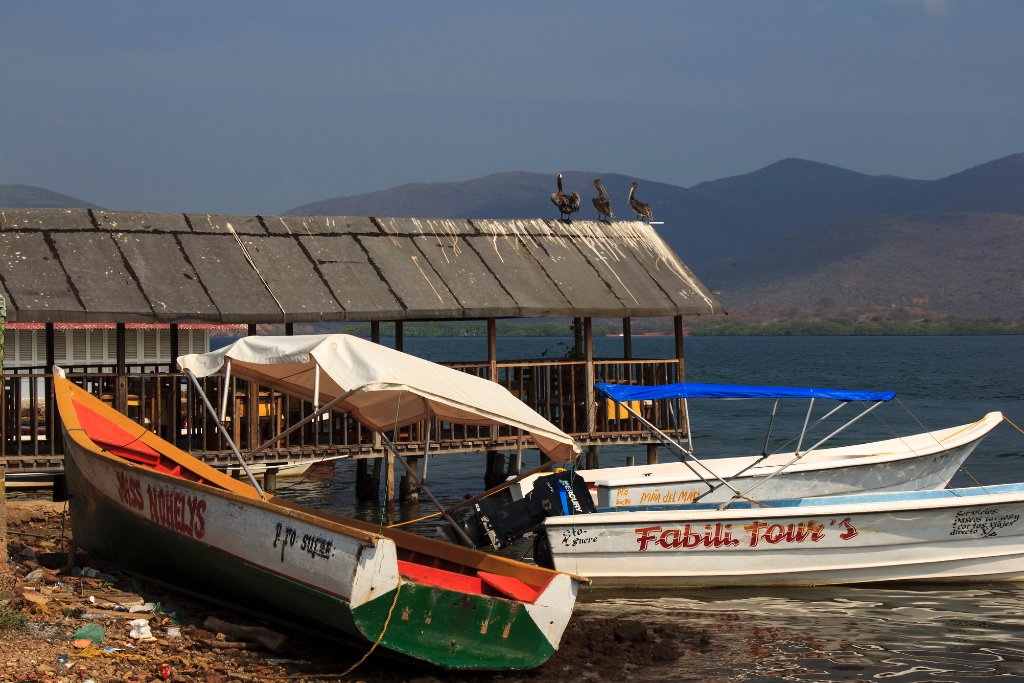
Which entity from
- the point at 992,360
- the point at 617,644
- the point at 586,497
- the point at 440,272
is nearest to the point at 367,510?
the point at 440,272

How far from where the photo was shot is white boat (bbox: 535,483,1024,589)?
15703 mm

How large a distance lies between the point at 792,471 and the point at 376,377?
970 centimetres

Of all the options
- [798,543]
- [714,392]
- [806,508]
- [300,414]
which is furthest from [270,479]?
[806,508]

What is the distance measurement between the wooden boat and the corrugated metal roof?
324cm

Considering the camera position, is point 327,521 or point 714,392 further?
point 714,392

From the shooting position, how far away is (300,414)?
784 inches

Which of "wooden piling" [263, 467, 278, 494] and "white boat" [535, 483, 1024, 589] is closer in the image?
"white boat" [535, 483, 1024, 589]

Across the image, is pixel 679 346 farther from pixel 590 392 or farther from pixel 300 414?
pixel 300 414

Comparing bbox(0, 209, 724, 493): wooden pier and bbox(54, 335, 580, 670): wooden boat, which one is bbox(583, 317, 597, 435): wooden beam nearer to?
bbox(0, 209, 724, 493): wooden pier

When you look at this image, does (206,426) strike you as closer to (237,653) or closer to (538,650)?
(237,653)

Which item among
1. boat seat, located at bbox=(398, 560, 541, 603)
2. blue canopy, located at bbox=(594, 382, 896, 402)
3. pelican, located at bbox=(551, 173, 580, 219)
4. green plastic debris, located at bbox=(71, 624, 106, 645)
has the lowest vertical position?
green plastic debris, located at bbox=(71, 624, 106, 645)

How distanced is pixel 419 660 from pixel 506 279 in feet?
33.4

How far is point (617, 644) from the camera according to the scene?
12914 mm

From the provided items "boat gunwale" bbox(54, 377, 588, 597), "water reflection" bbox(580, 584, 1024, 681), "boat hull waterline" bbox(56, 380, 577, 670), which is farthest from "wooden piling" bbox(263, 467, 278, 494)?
"boat hull waterline" bbox(56, 380, 577, 670)
